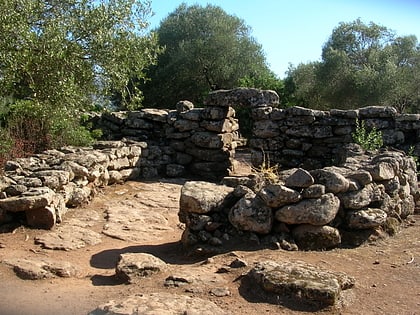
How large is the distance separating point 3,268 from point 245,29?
21966mm

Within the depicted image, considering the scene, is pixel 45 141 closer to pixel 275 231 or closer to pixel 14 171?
pixel 14 171

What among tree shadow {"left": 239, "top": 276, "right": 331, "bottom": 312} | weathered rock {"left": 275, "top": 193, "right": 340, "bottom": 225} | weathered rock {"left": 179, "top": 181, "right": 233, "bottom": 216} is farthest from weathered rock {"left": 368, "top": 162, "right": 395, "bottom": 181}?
tree shadow {"left": 239, "top": 276, "right": 331, "bottom": 312}

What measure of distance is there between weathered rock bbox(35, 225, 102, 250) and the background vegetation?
268 cm

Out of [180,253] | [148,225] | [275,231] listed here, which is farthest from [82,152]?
[275,231]

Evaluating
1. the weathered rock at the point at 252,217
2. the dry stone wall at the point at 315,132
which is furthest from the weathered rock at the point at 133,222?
the dry stone wall at the point at 315,132

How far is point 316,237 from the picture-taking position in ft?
17.4

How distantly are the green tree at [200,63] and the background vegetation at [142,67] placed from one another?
0.05 metres

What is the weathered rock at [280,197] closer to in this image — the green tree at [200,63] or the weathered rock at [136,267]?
the weathered rock at [136,267]

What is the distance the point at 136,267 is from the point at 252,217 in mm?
1520

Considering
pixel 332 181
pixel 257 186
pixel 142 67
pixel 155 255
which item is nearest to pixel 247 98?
pixel 142 67

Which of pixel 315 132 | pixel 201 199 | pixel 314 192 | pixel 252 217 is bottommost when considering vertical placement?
pixel 252 217

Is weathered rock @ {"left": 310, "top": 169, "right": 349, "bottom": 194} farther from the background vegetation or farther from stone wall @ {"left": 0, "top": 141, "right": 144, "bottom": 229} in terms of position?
the background vegetation

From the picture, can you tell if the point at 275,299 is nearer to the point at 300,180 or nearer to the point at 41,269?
the point at 300,180

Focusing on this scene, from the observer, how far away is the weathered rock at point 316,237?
529 centimetres
